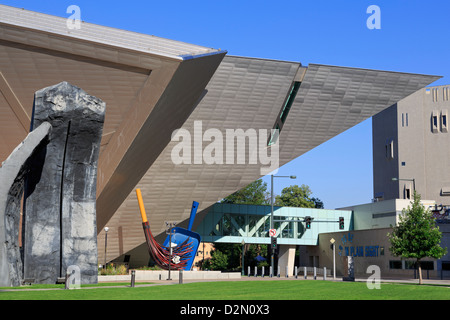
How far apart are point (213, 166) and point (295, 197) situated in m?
56.8

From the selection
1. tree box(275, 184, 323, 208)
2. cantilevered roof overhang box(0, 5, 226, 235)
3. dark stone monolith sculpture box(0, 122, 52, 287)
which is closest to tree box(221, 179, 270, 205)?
tree box(275, 184, 323, 208)

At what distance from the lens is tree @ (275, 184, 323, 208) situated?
95500mm

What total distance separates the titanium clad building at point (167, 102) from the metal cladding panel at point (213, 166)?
0.25ft

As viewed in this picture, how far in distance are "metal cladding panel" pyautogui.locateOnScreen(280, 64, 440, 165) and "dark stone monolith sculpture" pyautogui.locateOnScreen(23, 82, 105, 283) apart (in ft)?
62.1

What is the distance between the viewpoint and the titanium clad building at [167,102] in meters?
29.1

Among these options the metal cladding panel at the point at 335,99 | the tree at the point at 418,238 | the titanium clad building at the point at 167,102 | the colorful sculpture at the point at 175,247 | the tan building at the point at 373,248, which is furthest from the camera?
the tan building at the point at 373,248

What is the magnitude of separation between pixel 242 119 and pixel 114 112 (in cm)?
1079

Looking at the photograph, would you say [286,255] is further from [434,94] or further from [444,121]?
[434,94]

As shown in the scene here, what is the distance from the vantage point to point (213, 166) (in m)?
42.0

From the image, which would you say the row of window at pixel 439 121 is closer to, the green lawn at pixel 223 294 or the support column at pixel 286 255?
the support column at pixel 286 255

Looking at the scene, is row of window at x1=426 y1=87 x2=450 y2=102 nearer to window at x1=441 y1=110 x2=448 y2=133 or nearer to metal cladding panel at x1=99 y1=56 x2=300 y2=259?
window at x1=441 y1=110 x2=448 y2=133

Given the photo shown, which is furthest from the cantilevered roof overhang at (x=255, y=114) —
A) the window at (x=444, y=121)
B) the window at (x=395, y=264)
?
the window at (x=444, y=121)

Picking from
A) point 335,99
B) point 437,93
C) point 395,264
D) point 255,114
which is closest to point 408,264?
point 395,264

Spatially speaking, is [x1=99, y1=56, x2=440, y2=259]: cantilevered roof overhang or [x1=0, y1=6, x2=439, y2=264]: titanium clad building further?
[x1=99, y1=56, x2=440, y2=259]: cantilevered roof overhang
